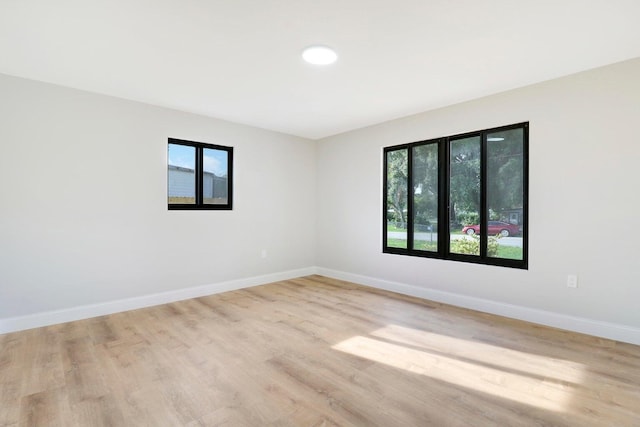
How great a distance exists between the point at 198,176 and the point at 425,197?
317 centimetres

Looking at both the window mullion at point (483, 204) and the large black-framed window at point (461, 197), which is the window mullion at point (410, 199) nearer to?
the large black-framed window at point (461, 197)


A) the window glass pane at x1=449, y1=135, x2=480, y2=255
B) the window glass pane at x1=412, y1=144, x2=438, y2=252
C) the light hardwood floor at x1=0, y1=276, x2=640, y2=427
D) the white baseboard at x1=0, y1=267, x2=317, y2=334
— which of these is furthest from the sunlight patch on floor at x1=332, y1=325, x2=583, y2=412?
the white baseboard at x1=0, y1=267, x2=317, y2=334

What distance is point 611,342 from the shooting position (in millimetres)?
2729

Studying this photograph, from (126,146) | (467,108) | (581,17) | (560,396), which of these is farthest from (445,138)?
(126,146)

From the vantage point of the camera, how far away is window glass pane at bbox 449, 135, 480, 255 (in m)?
3.76

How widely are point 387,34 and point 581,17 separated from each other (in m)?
1.30

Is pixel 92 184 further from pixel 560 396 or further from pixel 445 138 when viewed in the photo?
pixel 560 396

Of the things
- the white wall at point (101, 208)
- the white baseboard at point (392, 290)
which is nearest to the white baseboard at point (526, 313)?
the white baseboard at point (392, 290)

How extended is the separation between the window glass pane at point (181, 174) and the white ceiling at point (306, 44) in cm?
73

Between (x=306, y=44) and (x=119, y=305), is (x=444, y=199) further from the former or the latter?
(x=119, y=305)

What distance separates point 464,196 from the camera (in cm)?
386

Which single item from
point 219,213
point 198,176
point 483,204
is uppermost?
point 198,176

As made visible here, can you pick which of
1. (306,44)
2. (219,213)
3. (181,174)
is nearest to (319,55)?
(306,44)

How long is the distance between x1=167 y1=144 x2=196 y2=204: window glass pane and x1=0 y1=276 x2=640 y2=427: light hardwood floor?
1.53 metres
